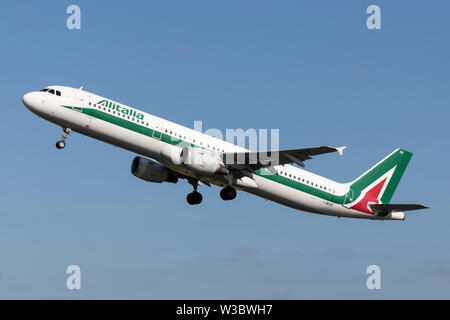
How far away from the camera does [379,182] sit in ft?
170

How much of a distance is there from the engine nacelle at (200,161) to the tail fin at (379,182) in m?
11.3

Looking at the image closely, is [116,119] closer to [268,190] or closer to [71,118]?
[71,118]

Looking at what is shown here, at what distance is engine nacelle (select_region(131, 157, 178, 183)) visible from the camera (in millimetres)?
46250

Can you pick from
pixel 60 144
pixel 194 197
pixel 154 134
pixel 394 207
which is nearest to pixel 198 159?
pixel 154 134

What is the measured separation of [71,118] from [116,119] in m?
2.56

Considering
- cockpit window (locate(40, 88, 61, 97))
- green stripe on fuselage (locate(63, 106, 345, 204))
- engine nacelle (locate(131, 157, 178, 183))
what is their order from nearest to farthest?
1. green stripe on fuselage (locate(63, 106, 345, 204))
2. cockpit window (locate(40, 88, 61, 97))
3. engine nacelle (locate(131, 157, 178, 183))

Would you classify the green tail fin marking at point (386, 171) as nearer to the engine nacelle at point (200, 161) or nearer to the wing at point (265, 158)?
the wing at point (265, 158)

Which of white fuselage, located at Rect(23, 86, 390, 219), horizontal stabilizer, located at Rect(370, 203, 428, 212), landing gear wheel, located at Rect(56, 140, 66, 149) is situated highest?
white fuselage, located at Rect(23, 86, 390, 219)

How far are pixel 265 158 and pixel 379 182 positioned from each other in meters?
12.9

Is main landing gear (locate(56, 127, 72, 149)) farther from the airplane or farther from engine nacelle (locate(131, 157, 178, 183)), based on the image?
engine nacelle (locate(131, 157, 178, 183))

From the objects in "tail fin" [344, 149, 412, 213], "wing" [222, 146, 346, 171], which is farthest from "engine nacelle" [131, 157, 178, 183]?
"tail fin" [344, 149, 412, 213]

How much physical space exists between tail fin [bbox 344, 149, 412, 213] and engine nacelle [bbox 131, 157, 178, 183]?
12757 millimetres

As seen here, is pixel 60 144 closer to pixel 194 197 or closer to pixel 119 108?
pixel 119 108
